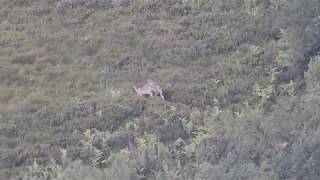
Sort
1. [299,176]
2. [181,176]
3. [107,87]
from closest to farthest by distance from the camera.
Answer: [299,176] < [181,176] < [107,87]

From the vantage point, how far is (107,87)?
51.5ft

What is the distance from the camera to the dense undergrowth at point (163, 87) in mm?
11562

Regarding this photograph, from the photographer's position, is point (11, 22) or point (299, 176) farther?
point (11, 22)

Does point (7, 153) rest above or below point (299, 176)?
below

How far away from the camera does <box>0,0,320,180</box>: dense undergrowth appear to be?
1156 cm

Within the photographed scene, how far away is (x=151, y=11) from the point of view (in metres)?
18.9

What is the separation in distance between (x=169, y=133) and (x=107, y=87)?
101 inches

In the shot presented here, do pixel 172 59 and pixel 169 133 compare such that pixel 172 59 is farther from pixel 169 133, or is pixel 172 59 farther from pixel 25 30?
pixel 25 30

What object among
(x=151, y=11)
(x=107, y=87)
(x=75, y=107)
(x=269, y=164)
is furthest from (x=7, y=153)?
(x=151, y=11)

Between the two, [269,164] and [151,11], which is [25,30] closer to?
[151,11]

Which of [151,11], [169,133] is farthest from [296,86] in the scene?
[151,11]

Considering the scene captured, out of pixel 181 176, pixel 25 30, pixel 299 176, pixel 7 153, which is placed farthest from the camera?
pixel 25 30

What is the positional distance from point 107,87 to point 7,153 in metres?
3.20

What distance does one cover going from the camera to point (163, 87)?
15461 mm
